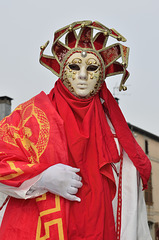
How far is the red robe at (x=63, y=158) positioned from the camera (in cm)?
290

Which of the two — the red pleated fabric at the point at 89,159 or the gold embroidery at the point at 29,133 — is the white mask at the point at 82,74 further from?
the gold embroidery at the point at 29,133

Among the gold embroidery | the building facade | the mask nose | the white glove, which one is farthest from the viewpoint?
the building facade

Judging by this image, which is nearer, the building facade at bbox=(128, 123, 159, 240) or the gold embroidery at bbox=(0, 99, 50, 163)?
the gold embroidery at bbox=(0, 99, 50, 163)

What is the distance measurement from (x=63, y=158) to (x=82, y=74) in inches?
27.4

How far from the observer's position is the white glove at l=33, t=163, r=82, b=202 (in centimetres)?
288

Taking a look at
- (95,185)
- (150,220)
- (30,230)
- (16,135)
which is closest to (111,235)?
(95,185)

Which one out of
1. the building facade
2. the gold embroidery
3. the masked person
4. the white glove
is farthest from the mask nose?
the building facade

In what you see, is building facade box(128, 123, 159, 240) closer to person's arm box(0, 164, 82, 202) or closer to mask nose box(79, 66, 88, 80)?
mask nose box(79, 66, 88, 80)

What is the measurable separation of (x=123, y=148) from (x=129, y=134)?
12 centimetres

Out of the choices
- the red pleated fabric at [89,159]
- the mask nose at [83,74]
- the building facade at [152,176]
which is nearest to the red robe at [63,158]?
the red pleated fabric at [89,159]

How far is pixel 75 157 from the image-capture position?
304 centimetres

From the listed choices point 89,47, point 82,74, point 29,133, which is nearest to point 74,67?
point 82,74

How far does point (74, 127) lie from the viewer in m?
3.14

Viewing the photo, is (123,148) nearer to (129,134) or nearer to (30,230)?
(129,134)
